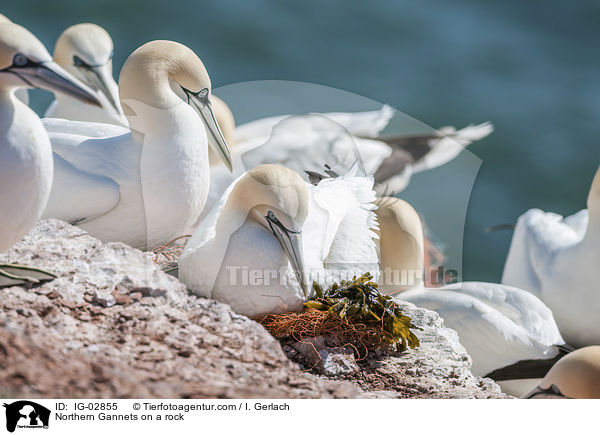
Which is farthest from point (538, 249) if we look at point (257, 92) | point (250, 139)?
point (257, 92)

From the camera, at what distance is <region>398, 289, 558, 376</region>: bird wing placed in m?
3.58

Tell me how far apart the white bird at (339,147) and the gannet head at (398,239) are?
9 centimetres

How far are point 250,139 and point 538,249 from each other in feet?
6.85

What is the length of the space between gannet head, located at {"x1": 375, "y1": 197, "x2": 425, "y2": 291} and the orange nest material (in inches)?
27.0

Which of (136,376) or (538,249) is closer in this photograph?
(136,376)

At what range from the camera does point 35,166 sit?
206 centimetres

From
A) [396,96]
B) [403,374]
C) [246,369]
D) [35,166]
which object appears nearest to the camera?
[35,166]

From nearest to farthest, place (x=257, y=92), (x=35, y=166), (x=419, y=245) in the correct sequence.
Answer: (x=35, y=166) → (x=257, y=92) → (x=419, y=245)

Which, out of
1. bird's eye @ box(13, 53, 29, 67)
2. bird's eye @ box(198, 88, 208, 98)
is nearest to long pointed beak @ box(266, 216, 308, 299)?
bird's eye @ box(198, 88, 208, 98)

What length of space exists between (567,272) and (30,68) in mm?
3453

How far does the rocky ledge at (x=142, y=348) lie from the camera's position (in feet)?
6.63

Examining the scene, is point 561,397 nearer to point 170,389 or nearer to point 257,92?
point 170,389

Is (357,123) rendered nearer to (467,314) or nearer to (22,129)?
(467,314)

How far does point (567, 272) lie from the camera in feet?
14.9
